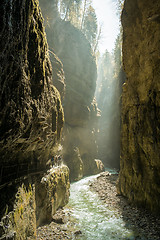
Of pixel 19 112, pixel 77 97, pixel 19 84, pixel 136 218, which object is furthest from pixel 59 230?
pixel 77 97

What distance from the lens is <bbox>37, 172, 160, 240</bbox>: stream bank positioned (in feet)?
22.2

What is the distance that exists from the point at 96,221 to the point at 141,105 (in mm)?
7329

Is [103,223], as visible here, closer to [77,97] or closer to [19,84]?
→ [19,84]

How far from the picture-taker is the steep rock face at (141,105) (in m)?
7.99

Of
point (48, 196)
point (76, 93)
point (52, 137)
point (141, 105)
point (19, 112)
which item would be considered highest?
point (76, 93)

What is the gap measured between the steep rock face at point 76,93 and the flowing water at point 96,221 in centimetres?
854

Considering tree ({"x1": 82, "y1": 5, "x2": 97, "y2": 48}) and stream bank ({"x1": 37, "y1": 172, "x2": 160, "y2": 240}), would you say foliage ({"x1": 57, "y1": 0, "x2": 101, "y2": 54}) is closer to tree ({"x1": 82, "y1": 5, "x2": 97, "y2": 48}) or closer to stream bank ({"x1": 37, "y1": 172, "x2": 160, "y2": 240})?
tree ({"x1": 82, "y1": 5, "x2": 97, "y2": 48})

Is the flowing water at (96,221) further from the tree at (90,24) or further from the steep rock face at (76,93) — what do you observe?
the tree at (90,24)

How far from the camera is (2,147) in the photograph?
4.43m

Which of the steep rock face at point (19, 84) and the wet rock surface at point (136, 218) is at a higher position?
the steep rock face at point (19, 84)

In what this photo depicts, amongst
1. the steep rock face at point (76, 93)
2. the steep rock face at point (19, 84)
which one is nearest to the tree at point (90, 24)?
the steep rock face at point (76, 93)

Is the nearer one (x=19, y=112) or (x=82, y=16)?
(x=19, y=112)

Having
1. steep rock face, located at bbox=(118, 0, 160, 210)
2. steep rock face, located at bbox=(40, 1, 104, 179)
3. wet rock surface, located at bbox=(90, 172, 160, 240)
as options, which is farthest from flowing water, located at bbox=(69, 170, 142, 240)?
steep rock face, located at bbox=(40, 1, 104, 179)

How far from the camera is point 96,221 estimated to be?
8.48 m
